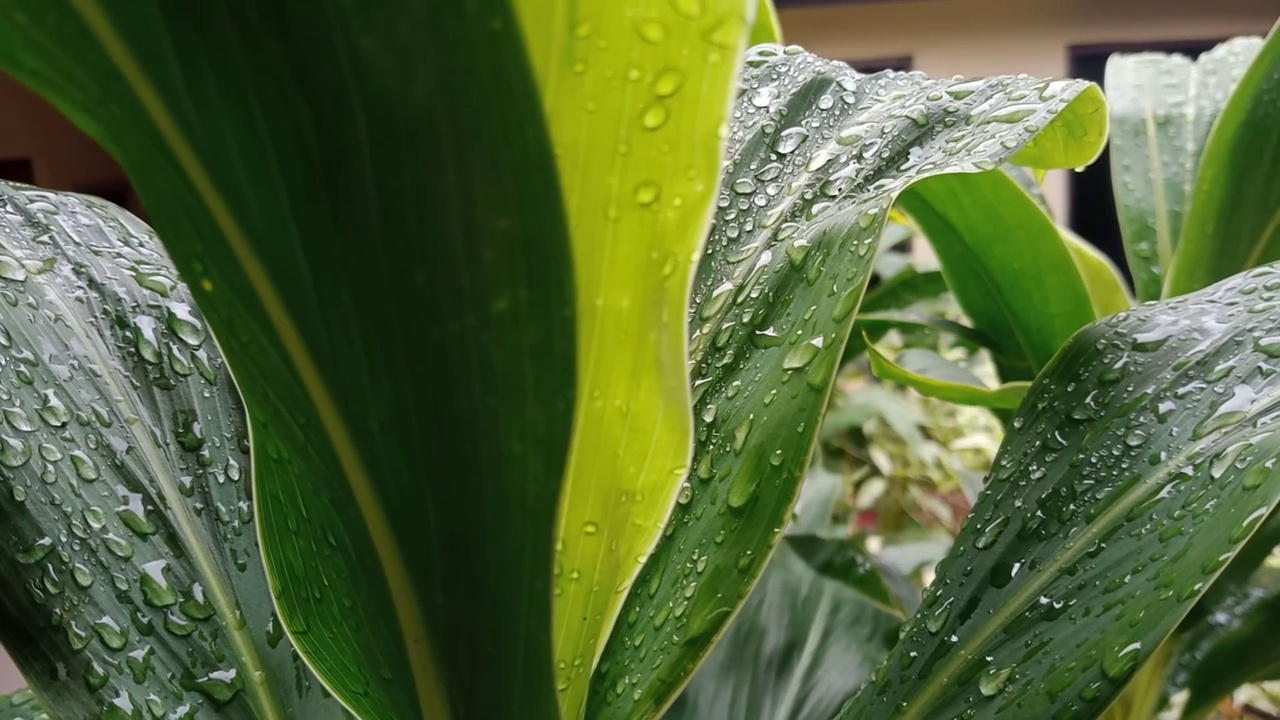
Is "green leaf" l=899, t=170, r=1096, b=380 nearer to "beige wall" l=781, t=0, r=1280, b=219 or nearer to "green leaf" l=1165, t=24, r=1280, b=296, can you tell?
"green leaf" l=1165, t=24, r=1280, b=296

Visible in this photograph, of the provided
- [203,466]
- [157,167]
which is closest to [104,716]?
[203,466]

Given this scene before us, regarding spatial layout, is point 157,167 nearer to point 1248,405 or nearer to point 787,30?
point 1248,405

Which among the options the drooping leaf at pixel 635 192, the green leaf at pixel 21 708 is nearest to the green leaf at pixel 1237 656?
the drooping leaf at pixel 635 192

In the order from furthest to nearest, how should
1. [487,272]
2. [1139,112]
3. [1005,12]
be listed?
[1005,12]
[1139,112]
[487,272]

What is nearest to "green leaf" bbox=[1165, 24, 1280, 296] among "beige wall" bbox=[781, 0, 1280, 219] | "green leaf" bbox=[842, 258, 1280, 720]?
"green leaf" bbox=[842, 258, 1280, 720]

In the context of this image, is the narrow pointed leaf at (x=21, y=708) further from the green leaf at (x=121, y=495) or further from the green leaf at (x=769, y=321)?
the green leaf at (x=769, y=321)

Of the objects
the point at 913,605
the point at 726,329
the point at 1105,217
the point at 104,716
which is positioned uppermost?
the point at 726,329
